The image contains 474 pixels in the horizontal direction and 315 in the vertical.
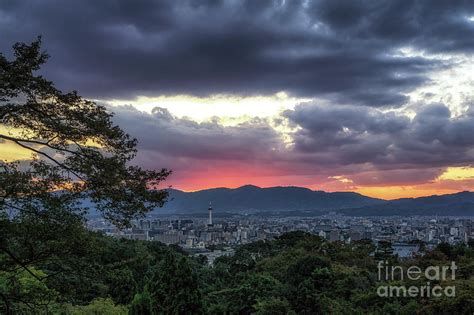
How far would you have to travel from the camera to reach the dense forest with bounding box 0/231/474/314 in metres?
6.99

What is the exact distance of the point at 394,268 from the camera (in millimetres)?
17391

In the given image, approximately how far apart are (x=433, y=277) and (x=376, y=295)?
2.09m

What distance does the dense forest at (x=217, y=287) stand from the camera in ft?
22.9

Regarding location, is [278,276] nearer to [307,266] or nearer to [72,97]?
[307,266]

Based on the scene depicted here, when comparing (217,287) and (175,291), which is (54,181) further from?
(217,287)

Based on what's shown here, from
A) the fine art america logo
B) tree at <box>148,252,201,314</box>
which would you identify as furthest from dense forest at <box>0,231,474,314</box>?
the fine art america logo

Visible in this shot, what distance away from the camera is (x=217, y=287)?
26266 mm

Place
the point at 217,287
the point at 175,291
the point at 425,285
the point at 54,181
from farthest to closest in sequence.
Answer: the point at 217,287 → the point at 175,291 → the point at 425,285 → the point at 54,181

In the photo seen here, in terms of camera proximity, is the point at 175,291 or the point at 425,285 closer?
the point at 425,285

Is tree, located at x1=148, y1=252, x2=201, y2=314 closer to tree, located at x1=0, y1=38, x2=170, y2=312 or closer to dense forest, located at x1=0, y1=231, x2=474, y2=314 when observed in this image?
dense forest, located at x1=0, y1=231, x2=474, y2=314

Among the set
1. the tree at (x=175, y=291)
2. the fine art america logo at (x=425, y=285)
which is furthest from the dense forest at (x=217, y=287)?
the fine art america logo at (x=425, y=285)

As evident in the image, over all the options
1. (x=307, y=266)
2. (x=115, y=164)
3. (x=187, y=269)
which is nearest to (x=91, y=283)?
(x=115, y=164)

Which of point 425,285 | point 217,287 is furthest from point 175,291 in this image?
point 217,287

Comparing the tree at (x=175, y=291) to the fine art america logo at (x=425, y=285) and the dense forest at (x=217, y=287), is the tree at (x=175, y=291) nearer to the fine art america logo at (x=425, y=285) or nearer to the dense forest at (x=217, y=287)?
the dense forest at (x=217, y=287)
